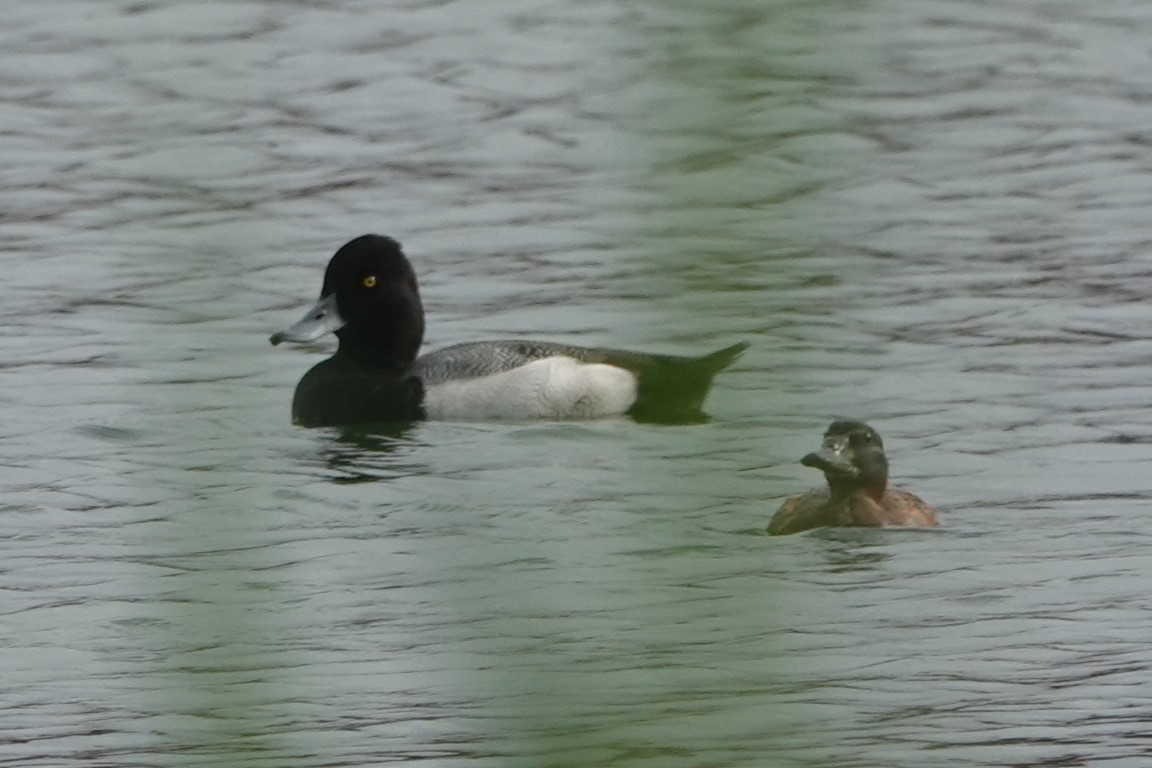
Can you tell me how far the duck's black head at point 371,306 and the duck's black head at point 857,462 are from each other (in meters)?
3.47

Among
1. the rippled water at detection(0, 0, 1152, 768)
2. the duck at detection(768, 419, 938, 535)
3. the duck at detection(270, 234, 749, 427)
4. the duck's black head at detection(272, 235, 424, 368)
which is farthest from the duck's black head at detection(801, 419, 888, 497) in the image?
the duck's black head at detection(272, 235, 424, 368)

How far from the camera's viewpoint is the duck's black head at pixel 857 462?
8156mm

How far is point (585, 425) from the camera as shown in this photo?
10.9 metres

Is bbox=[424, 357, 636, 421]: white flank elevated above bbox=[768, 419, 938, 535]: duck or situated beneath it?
situated beneath

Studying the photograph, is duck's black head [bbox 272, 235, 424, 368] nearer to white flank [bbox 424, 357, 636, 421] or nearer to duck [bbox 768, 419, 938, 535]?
white flank [bbox 424, 357, 636, 421]

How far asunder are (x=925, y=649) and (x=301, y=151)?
9212 millimetres

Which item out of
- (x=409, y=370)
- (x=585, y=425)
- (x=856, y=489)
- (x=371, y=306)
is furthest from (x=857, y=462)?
(x=371, y=306)

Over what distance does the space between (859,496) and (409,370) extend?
11.5 feet

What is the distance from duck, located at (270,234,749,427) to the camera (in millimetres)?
10766

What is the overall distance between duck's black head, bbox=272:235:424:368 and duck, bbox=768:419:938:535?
3.48 m

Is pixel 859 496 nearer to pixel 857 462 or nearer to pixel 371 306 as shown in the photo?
pixel 857 462

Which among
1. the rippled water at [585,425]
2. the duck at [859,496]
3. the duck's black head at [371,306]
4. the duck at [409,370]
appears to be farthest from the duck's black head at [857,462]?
the duck's black head at [371,306]

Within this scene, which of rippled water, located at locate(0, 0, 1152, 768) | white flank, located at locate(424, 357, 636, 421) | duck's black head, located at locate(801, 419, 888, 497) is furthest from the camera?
white flank, located at locate(424, 357, 636, 421)

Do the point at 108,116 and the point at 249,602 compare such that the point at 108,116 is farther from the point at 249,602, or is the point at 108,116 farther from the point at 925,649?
the point at 249,602
